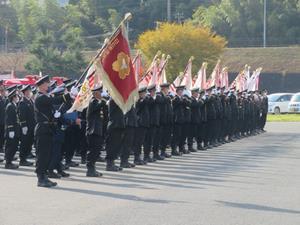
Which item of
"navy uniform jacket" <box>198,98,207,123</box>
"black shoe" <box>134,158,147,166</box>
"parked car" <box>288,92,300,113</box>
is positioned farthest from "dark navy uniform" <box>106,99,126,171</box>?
"parked car" <box>288,92,300,113</box>

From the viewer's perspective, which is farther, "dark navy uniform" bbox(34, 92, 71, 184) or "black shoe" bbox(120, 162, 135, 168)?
"black shoe" bbox(120, 162, 135, 168)

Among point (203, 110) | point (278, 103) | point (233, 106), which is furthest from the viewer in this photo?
point (278, 103)

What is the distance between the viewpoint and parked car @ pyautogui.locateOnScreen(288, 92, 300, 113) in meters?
47.5

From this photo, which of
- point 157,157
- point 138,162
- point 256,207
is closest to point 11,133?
point 138,162

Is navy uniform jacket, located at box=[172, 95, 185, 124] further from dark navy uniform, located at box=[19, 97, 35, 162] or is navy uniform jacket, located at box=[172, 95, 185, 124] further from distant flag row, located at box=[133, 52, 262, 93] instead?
dark navy uniform, located at box=[19, 97, 35, 162]

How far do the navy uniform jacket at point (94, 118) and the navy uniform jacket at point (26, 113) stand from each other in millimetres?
2266

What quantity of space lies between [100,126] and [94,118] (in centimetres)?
18

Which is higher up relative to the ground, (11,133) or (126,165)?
(11,133)

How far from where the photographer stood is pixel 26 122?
52.5ft

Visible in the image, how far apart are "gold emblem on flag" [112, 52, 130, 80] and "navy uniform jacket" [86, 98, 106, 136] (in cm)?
67

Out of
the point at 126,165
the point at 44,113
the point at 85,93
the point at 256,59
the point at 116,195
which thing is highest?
the point at 256,59

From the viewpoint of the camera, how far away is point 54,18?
281 feet

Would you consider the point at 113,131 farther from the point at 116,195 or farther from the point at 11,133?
the point at 116,195

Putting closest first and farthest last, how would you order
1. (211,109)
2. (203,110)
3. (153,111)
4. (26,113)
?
1. (26,113)
2. (153,111)
3. (203,110)
4. (211,109)
